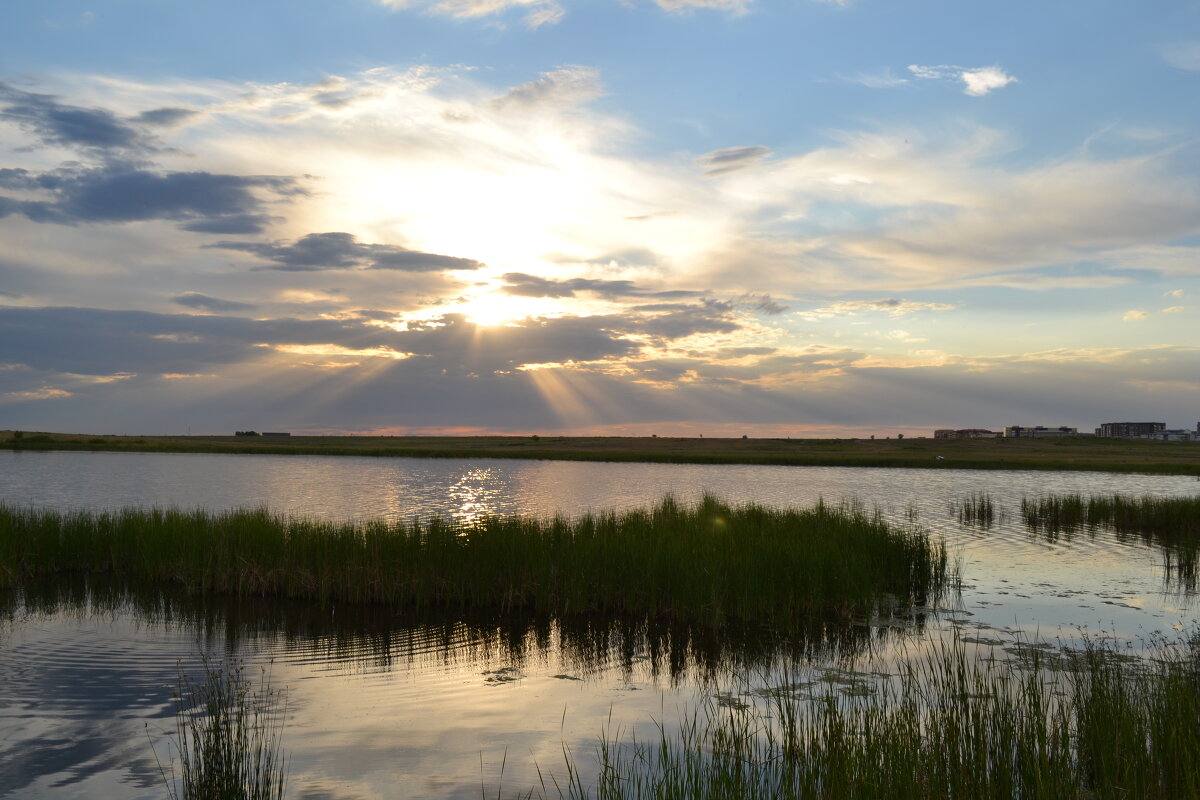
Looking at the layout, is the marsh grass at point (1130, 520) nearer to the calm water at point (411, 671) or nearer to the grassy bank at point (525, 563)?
the calm water at point (411, 671)

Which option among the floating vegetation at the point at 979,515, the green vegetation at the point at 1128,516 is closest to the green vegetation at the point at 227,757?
the floating vegetation at the point at 979,515

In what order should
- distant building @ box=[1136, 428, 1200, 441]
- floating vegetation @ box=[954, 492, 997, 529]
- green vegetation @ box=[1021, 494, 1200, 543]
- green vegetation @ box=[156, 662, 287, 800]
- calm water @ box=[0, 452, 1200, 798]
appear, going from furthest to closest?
1. distant building @ box=[1136, 428, 1200, 441]
2. floating vegetation @ box=[954, 492, 997, 529]
3. green vegetation @ box=[1021, 494, 1200, 543]
4. calm water @ box=[0, 452, 1200, 798]
5. green vegetation @ box=[156, 662, 287, 800]

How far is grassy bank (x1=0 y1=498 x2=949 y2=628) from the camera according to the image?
Answer: 14.8 m

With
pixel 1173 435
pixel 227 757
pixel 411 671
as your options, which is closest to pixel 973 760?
pixel 227 757

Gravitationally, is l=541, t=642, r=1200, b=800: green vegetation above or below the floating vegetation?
above

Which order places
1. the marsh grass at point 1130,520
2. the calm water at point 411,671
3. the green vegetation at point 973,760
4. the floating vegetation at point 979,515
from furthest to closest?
the floating vegetation at point 979,515 → the marsh grass at point 1130,520 → the calm water at point 411,671 → the green vegetation at point 973,760

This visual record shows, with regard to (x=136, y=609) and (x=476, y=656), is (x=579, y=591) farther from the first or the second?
(x=136, y=609)

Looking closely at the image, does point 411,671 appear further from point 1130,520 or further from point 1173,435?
point 1173,435

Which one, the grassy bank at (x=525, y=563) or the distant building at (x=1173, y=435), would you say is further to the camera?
the distant building at (x=1173, y=435)

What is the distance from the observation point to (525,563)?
52.2 feet

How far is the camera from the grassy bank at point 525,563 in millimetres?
14758

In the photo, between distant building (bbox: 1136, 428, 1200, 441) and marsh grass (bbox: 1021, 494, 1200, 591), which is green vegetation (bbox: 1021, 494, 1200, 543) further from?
distant building (bbox: 1136, 428, 1200, 441)

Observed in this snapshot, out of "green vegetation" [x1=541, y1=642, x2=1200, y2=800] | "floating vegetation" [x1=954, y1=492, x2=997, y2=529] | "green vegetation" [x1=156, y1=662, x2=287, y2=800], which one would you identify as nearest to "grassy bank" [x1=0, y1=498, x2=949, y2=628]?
"green vegetation" [x1=156, y1=662, x2=287, y2=800]

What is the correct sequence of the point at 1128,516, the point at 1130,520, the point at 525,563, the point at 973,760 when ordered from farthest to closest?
the point at 1128,516 < the point at 1130,520 < the point at 525,563 < the point at 973,760
